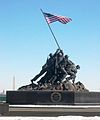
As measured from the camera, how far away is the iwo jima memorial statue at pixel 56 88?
35125 mm

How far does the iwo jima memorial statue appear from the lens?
115 ft

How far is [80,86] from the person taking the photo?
38.8 m

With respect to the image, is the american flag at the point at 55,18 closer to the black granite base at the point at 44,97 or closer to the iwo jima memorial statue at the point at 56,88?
the iwo jima memorial statue at the point at 56,88

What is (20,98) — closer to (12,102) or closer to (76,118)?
(12,102)

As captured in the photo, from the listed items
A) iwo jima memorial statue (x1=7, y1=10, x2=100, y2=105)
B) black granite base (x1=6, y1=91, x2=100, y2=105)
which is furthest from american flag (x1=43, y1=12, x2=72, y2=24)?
black granite base (x1=6, y1=91, x2=100, y2=105)

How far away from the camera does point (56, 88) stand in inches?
1458

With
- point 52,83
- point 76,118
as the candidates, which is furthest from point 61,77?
point 76,118

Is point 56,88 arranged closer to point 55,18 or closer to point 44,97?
point 44,97

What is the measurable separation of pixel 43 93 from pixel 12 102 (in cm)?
296

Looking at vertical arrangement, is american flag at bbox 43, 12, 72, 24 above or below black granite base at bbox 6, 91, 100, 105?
above

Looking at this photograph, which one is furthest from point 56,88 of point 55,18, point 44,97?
point 55,18

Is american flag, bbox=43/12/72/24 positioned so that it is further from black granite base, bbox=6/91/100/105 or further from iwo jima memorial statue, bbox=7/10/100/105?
black granite base, bbox=6/91/100/105

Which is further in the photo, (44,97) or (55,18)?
(55,18)

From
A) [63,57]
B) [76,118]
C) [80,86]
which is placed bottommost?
[76,118]
